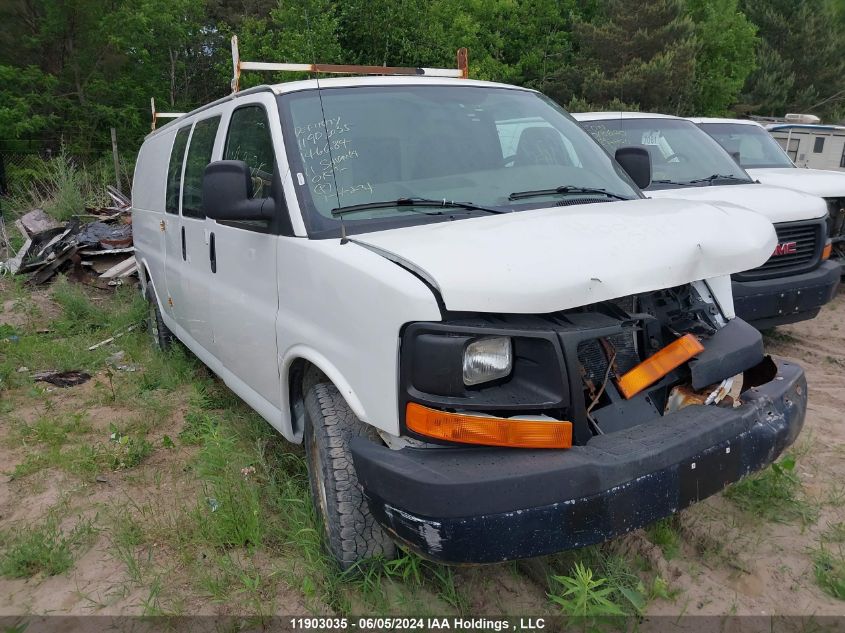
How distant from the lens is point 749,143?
870cm

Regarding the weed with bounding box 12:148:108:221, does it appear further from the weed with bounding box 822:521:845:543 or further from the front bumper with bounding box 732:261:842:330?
the weed with bounding box 822:521:845:543

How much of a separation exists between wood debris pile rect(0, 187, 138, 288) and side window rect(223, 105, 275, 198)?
19.5 feet

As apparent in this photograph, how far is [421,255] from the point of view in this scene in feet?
8.05

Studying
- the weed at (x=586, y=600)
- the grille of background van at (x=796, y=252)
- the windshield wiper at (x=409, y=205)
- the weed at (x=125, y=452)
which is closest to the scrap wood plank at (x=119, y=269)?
the weed at (x=125, y=452)

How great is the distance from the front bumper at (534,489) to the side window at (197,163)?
253 cm

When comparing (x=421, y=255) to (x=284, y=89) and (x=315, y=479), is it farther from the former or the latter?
(x=284, y=89)

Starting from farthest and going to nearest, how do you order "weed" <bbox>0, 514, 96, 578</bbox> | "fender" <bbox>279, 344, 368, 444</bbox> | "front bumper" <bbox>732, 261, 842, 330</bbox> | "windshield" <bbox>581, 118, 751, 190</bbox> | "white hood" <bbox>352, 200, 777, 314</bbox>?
"windshield" <bbox>581, 118, 751, 190</bbox>
"front bumper" <bbox>732, 261, 842, 330</bbox>
"weed" <bbox>0, 514, 96, 578</bbox>
"fender" <bbox>279, 344, 368, 444</bbox>
"white hood" <bbox>352, 200, 777, 314</bbox>

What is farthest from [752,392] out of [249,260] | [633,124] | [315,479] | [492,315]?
[633,124]

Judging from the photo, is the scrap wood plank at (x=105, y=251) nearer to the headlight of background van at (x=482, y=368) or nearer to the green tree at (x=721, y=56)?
the headlight of background van at (x=482, y=368)

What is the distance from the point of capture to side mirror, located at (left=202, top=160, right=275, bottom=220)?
9.87 ft

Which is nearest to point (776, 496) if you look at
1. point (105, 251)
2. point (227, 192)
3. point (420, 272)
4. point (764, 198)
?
point (420, 272)

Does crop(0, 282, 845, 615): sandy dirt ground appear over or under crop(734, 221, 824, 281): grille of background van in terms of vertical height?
under

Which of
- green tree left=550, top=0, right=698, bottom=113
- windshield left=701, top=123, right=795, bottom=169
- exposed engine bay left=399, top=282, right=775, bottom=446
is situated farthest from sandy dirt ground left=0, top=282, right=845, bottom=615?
green tree left=550, top=0, right=698, bottom=113

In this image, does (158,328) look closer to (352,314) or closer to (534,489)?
(352,314)
